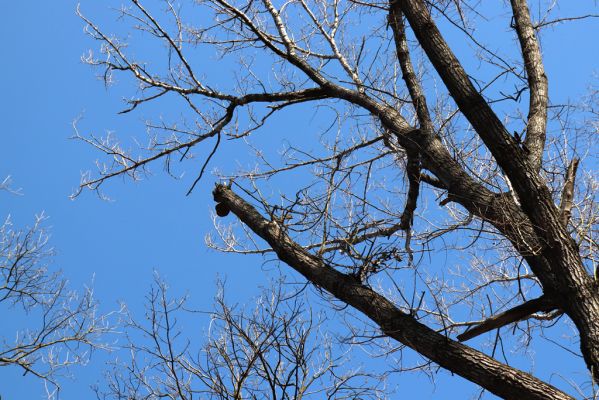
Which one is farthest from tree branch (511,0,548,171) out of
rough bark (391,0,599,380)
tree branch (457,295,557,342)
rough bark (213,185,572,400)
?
rough bark (213,185,572,400)

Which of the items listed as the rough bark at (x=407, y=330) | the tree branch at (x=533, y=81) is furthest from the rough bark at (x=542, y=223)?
the tree branch at (x=533, y=81)

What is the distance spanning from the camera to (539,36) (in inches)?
246

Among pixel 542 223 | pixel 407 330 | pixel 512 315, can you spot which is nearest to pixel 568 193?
pixel 542 223

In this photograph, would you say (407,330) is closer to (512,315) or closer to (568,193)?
(512,315)

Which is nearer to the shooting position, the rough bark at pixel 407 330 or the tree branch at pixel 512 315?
the rough bark at pixel 407 330

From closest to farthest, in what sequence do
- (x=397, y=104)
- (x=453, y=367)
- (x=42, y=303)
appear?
(x=453, y=367) < (x=397, y=104) < (x=42, y=303)

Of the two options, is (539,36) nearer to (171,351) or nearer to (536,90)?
Result: (536,90)

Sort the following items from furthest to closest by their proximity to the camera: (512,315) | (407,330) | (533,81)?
(533,81), (512,315), (407,330)

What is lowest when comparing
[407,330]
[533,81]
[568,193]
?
[407,330]

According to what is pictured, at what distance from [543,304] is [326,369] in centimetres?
232

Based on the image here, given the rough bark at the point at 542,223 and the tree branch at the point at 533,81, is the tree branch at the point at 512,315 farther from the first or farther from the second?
the tree branch at the point at 533,81

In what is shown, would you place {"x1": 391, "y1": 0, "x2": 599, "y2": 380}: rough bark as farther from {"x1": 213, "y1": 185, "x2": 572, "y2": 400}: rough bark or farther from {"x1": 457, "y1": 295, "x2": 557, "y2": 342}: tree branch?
{"x1": 213, "y1": 185, "x2": 572, "y2": 400}: rough bark

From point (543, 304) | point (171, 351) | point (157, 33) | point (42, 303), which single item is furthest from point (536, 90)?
point (42, 303)

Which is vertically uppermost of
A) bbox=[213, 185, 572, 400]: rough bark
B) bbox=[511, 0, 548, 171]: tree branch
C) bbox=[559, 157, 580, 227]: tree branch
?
bbox=[511, 0, 548, 171]: tree branch
